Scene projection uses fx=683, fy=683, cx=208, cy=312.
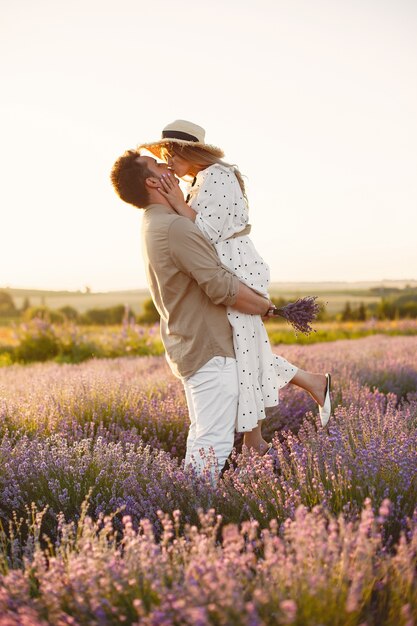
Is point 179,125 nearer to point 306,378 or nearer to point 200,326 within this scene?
point 200,326

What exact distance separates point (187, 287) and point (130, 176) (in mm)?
616

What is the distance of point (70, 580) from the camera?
2.02m

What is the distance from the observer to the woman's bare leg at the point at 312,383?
4047 mm

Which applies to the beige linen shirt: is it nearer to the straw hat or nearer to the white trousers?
the white trousers

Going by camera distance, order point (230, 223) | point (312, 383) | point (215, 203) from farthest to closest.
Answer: point (312, 383) → point (230, 223) → point (215, 203)

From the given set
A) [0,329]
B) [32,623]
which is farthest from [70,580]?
[0,329]

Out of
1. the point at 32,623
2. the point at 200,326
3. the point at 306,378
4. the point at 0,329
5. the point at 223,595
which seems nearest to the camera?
the point at 223,595

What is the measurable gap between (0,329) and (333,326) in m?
9.10

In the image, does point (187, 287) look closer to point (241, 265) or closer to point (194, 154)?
point (241, 265)

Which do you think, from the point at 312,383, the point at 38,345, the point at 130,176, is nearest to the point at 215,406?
the point at 312,383

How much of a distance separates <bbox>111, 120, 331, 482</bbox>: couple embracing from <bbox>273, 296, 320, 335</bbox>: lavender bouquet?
0.26 meters

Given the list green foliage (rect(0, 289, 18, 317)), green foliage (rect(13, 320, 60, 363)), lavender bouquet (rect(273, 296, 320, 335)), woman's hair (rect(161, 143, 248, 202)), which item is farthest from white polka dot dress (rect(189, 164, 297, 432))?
green foliage (rect(0, 289, 18, 317))

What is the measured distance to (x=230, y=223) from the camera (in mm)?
3469

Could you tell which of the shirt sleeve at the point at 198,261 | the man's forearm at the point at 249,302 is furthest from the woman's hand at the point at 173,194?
the man's forearm at the point at 249,302
